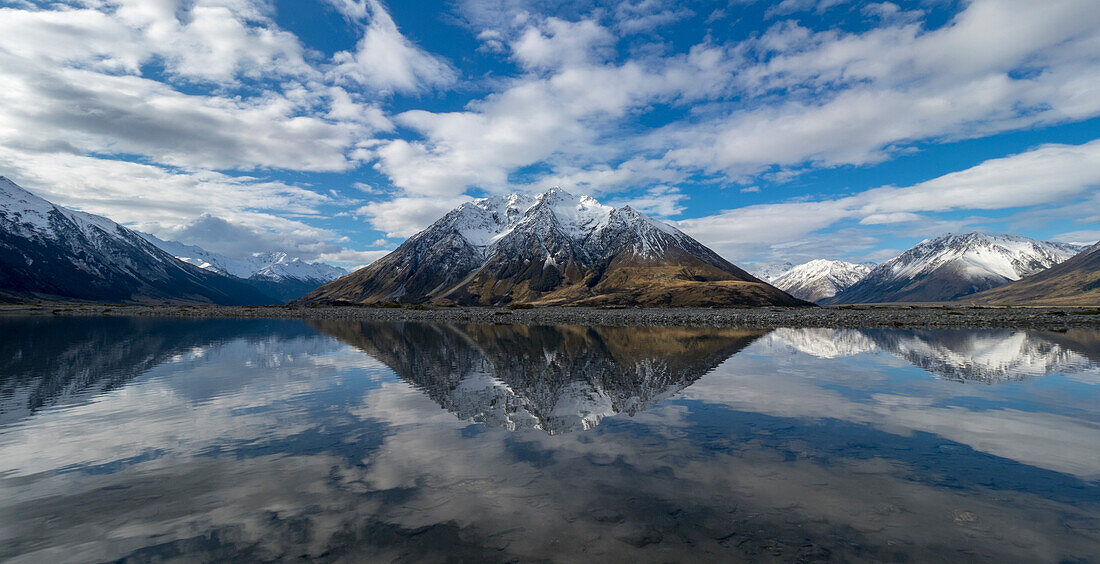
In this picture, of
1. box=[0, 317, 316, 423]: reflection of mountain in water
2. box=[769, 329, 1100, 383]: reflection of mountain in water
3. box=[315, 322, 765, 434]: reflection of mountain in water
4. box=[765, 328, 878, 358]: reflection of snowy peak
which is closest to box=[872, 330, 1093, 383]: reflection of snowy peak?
box=[769, 329, 1100, 383]: reflection of mountain in water

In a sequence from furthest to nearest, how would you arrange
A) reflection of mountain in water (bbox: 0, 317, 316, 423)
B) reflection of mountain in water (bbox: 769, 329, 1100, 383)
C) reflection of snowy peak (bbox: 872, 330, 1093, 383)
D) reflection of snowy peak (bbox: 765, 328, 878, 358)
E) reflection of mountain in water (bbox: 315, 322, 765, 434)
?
reflection of snowy peak (bbox: 765, 328, 878, 358)
reflection of mountain in water (bbox: 769, 329, 1100, 383)
reflection of snowy peak (bbox: 872, 330, 1093, 383)
reflection of mountain in water (bbox: 0, 317, 316, 423)
reflection of mountain in water (bbox: 315, 322, 765, 434)

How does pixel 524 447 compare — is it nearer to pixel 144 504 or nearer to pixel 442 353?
pixel 144 504

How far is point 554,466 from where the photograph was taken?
12.7m

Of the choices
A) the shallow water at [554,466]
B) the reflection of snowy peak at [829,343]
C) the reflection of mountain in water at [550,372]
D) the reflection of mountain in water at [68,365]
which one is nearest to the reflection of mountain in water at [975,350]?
the reflection of snowy peak at [829,343]

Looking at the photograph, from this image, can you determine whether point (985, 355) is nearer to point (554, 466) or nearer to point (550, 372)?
point (550, 372)

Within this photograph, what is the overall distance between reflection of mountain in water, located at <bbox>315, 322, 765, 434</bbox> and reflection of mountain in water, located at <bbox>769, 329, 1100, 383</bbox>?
8984mm

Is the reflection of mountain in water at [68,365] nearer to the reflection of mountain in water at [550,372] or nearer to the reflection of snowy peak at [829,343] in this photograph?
the reflection of mountain in water at [550,372]

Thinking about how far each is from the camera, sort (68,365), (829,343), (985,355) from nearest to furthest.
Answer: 1. (68,365)
2. (985,355)
3. (829,343)

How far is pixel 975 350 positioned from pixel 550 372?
36867mm

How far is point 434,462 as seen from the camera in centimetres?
1304

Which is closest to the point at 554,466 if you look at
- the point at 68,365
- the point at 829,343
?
the point at 68,365

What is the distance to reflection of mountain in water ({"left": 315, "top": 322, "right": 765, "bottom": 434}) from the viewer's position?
19297 mm

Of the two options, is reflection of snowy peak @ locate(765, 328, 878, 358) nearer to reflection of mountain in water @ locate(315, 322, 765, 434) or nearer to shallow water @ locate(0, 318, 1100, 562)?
reflection of mountain in water @ locate(315, 322, 765, 434)

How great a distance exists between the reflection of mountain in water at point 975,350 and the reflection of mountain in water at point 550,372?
8984mm
